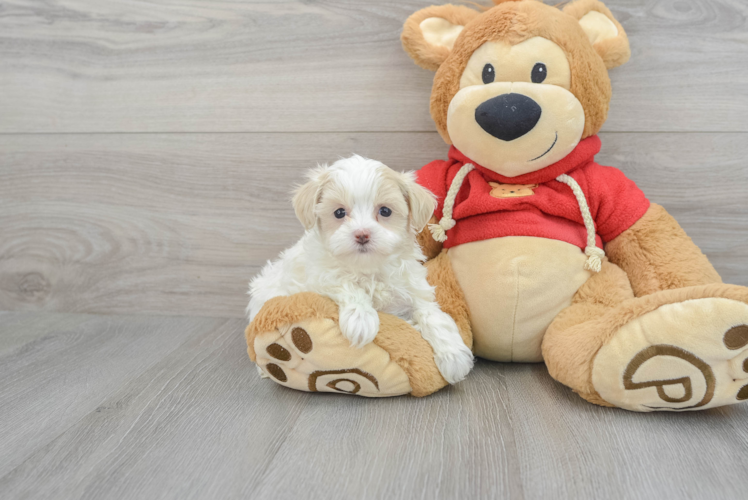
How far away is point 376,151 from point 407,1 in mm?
375

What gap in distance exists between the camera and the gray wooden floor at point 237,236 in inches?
30.1

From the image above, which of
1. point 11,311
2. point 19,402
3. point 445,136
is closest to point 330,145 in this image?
point 445,136

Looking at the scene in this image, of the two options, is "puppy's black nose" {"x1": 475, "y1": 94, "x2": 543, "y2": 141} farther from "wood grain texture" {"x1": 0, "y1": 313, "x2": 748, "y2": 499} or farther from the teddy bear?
"wood grain texture" {"x1": 0, "y1": 313, "x2": 748, "y2": 499}

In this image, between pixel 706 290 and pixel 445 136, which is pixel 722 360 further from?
pixel 445 136

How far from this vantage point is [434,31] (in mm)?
1129

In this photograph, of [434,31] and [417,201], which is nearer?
[417,201]

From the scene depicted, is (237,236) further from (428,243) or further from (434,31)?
(434,31)

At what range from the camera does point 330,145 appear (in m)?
1.35

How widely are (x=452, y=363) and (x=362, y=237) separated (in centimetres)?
29

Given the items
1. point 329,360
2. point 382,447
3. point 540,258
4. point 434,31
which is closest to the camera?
point 382,447

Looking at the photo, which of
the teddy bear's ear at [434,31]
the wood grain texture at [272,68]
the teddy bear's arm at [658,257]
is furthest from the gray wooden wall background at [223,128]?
the teddy bear's arm at [658,257]

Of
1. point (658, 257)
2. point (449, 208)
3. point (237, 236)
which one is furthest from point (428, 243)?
point (237, 236)

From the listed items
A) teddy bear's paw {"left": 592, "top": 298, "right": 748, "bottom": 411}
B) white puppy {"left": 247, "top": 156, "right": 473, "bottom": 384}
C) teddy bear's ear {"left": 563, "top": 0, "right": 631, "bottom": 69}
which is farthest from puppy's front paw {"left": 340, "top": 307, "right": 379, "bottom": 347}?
teddy bear's ear {"left": 563, "top": 0, "right": 631, "bottom": 69}

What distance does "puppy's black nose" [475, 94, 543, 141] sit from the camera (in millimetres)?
942
